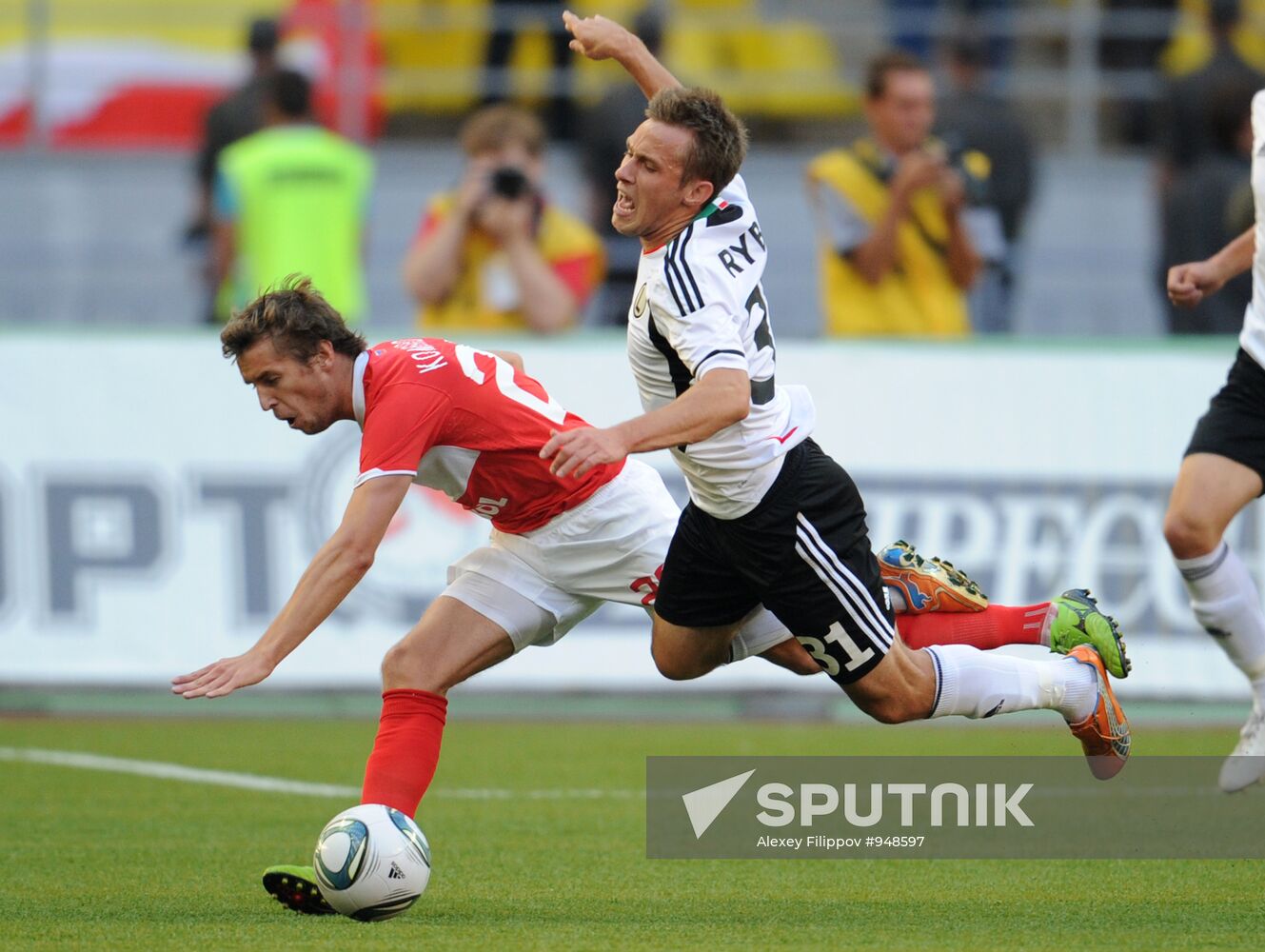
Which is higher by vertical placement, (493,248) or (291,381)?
(291,381)

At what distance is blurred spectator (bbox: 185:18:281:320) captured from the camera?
39.8 feet

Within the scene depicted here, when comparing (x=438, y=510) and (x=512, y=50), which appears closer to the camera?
(x=438, y=510)

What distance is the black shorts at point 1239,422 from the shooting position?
6859mm

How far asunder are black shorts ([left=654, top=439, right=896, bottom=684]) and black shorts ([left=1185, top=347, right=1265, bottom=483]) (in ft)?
5.24

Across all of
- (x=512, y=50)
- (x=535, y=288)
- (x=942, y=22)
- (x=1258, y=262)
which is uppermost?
(x=942, y=22)

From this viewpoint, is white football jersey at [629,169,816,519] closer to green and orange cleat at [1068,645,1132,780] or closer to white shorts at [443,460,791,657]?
white shorts at [443,460,791,657]

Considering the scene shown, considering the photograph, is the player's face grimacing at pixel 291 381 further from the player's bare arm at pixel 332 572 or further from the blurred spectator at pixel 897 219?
the blurred spectator at pixel 897 219

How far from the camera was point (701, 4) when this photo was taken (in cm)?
1688

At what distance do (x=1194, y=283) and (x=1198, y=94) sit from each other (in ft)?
20.2

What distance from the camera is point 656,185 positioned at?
5625mm

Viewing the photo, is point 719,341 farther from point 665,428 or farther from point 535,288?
point 535,288

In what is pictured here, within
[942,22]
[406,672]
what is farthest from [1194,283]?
[942,22]

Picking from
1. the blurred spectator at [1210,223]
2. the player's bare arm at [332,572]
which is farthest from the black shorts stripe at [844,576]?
the blurred spectator at [1210,223]

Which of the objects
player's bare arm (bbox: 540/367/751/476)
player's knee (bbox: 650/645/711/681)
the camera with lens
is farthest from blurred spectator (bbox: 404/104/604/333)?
player's bare arm (bbox: 540/367/751/476)
